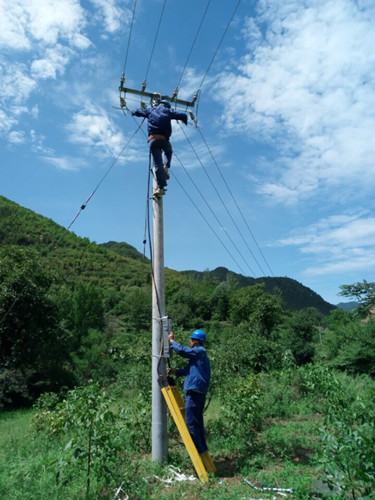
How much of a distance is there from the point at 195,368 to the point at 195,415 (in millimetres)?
576

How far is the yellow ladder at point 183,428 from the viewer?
4543mm

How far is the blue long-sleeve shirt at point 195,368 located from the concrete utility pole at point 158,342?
0.35 m

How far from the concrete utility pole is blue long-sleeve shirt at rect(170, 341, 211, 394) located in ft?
1.14

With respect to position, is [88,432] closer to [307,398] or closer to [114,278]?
[307,398]

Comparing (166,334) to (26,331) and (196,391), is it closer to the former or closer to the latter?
(196,391)

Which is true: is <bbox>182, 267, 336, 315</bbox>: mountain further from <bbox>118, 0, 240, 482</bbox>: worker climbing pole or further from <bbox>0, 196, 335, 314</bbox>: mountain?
<bbox>118, 0, 240, 482</bbox>: worker climbing pole

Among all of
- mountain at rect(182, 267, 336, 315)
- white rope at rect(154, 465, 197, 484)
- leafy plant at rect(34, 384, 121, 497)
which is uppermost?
mountain at rect(182, 267, 336, 315)

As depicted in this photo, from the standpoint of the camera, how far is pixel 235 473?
4875 millimetres

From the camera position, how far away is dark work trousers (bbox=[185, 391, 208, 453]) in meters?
4.84

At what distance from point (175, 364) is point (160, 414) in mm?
1534

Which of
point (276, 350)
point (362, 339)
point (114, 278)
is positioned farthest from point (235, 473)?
point (114, 278)

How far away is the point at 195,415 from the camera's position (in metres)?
4.92

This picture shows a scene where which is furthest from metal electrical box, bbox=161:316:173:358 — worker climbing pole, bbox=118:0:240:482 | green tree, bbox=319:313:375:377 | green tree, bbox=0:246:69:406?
green tree, bbox=0:246:69:406

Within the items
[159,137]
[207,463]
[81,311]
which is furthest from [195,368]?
[81,311]
